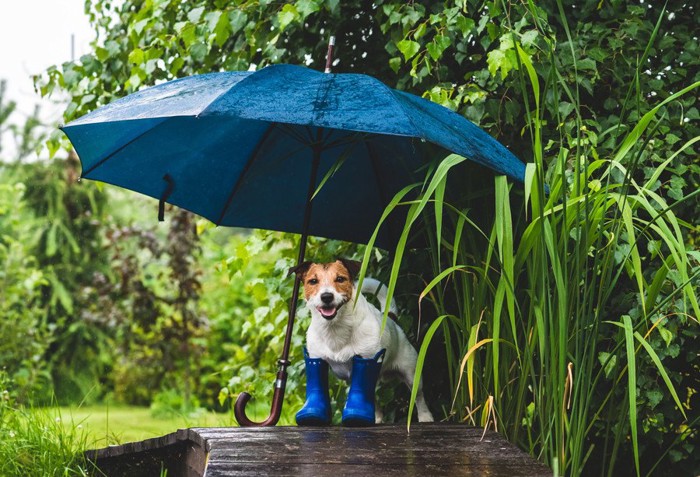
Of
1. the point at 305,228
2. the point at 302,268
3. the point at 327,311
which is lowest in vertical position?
the point at 327,311

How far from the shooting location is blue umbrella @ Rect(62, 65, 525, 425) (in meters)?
2.40

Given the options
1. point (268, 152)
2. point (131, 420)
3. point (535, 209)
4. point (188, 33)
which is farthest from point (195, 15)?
point (131, 420)

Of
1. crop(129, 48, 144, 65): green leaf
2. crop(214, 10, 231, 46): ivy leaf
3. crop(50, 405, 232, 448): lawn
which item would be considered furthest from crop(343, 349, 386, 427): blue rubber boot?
crop(50, 405, 232, 448): lawn

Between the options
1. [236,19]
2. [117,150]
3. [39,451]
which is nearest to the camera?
[117,150]

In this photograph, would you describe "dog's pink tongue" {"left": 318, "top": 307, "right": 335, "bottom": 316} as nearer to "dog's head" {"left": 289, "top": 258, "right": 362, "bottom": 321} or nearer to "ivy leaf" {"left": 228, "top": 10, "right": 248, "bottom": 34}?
"dog's head" {"left": 289, "top": 258, "right": 362, "bottom": 321}

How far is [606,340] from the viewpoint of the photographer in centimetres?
296

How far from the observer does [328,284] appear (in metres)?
2.69

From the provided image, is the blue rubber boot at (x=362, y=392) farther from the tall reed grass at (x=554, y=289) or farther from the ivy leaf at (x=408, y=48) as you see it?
the ivy leaf at (x=408, y=48)

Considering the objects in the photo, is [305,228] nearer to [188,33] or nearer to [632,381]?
[188,33]

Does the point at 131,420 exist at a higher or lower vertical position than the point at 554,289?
lower

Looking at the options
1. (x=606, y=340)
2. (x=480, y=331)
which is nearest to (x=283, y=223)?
(x=480, y=331)

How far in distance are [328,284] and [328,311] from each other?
9 centimetres

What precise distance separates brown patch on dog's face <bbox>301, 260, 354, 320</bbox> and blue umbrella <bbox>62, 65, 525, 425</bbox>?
7.0 inches

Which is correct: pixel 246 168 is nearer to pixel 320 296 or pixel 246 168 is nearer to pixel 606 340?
pixel 320 296
